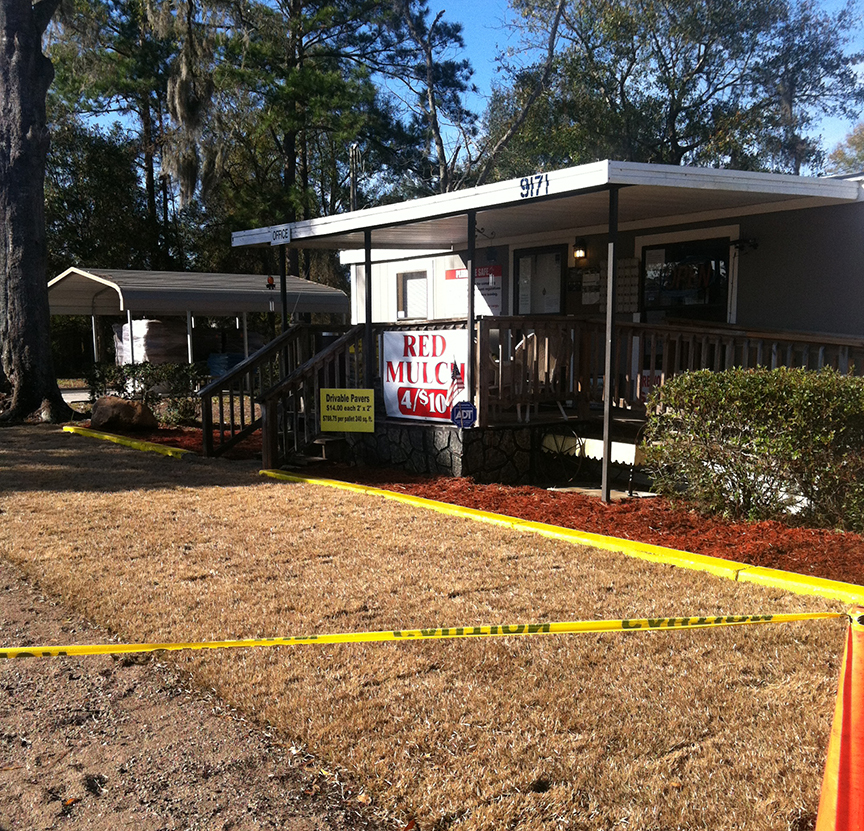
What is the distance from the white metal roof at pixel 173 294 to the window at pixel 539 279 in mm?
9374

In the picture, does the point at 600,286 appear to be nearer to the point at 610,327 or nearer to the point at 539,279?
the point at 539,279

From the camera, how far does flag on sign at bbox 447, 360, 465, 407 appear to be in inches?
344

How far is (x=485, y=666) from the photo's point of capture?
12.8ft

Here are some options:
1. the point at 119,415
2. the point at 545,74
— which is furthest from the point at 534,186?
the point at 545,74

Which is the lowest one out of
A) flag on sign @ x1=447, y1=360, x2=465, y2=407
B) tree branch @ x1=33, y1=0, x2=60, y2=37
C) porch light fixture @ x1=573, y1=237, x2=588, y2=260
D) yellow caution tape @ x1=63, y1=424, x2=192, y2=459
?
yellow caution tape @ x1=63, y1=424, x2=192, y2=459

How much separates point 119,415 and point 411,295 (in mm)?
5194

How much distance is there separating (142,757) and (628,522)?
4.31 m

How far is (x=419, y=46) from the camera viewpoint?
104ft

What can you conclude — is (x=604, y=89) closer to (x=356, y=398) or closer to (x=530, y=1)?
(x=530, y=1)

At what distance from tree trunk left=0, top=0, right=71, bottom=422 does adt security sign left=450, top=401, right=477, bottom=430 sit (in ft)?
Result: 29.9

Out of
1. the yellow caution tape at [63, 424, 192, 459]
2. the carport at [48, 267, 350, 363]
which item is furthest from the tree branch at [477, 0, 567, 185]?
the yellow caution tape at [63, 424, 192, 459]

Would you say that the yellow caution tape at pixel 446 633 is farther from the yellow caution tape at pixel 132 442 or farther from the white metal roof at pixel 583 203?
the yellow caution tape at pixel 132 442

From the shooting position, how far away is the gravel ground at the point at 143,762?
2846 mm

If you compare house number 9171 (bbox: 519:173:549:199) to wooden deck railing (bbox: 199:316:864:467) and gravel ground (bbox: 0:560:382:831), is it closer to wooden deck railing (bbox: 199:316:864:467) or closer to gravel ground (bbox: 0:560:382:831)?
wooden deck railing (bbox: 199:316:864:467)
